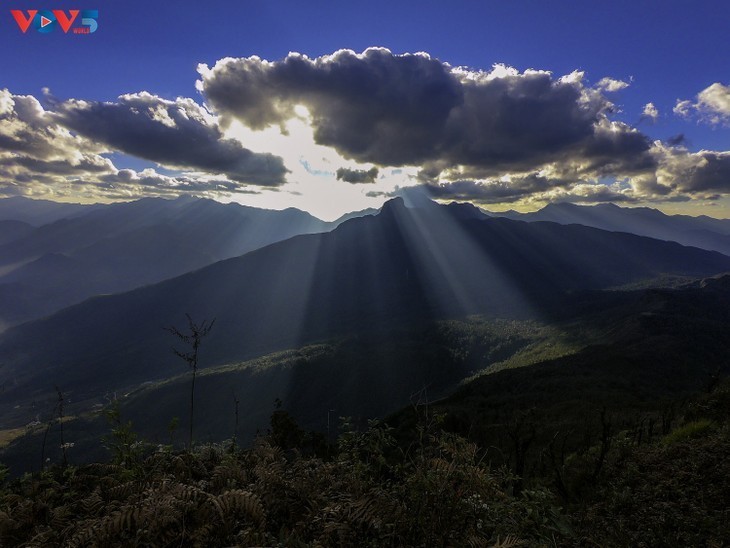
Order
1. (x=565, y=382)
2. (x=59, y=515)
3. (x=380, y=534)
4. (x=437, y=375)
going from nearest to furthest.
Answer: (x=380, y=534), (x=59, y=515), (x=565, y=382), (x=437, y=375)

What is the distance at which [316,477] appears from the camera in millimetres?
5441

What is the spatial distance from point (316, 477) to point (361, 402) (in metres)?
155

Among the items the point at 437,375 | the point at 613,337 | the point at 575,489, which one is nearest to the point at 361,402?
the point at 437,375

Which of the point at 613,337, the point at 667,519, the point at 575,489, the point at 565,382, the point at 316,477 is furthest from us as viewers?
the point at 613,337

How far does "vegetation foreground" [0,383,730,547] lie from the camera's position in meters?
3.82

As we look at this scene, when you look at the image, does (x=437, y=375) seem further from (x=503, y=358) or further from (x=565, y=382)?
(x=565, y=382)

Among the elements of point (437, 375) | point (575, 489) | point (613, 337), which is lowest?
point (437, 375)

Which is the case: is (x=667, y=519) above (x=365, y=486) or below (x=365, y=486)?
below

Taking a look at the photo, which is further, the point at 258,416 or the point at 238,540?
the point at 258,416

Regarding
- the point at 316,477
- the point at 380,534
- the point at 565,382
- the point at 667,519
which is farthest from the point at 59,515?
the point at 565,382

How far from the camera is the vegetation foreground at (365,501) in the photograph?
382 centimetres

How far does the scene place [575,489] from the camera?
28.6 feet

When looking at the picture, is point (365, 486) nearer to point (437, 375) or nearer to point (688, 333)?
point (688, 333)

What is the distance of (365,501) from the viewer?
393 centimetres
